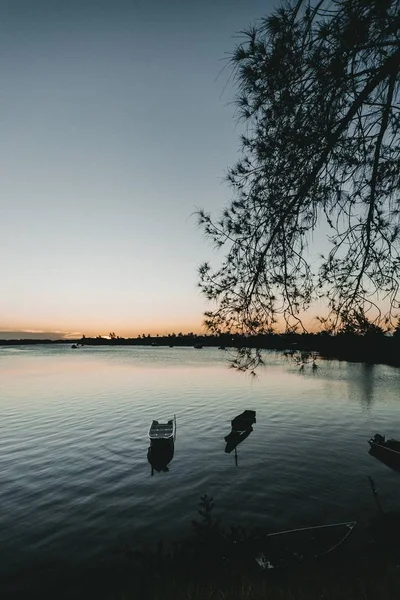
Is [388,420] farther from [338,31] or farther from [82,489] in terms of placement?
[338,31]

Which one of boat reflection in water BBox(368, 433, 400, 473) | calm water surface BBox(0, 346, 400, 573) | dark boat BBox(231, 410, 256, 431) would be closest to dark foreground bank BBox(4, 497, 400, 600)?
calm water surface BBox(0, 346, 400, 573)

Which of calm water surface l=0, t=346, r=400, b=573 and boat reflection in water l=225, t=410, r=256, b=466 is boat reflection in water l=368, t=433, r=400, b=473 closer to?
calm water surface l=0, t=346, r=400, b=573

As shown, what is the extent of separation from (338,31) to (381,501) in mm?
15515

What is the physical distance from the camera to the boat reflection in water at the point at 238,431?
769 inches

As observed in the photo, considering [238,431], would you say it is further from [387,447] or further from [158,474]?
[387,447]

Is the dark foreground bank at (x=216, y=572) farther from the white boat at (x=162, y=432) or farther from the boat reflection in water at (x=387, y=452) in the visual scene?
the white boat at (x=162, y=432)

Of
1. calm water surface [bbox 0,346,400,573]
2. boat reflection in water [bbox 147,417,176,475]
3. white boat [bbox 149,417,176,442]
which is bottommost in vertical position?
calm water surface [bbox 0,346,400,573]

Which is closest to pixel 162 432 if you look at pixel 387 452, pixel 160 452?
pixel 160 452

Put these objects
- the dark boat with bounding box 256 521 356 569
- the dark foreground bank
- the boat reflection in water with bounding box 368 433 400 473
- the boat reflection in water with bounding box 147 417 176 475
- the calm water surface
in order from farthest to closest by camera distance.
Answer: the boat reflection in water with bounding box 147 417 176 475 < the boat reflection in water with bounding box 368 433 400 473 < the calm water surface < the dark boat with bounding box 256 521 356 569 < the dark foreground bank

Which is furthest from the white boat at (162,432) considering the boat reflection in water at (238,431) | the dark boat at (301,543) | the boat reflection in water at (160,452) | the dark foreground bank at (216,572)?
the dark boat at (301,543)

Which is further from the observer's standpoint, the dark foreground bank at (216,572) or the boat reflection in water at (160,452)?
the boat reflection in water at (160,452)

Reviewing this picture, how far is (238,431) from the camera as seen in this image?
20.7 metres

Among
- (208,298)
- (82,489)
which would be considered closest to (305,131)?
(208,298)

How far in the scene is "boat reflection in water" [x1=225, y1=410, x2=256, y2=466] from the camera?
19.5m
